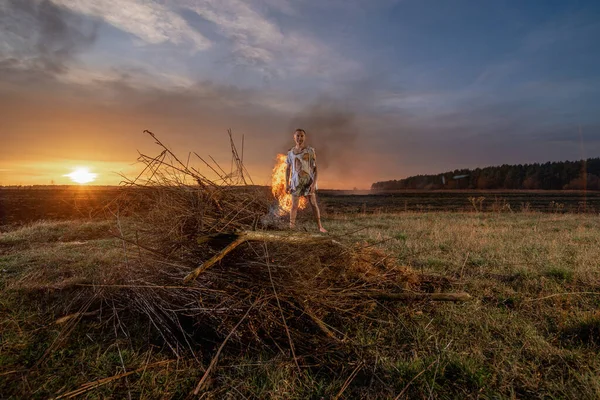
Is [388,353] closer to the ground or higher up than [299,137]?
closer to the ground

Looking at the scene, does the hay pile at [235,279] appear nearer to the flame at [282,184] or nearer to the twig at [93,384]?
the twig at [93,384]

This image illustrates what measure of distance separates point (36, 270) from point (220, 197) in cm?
370

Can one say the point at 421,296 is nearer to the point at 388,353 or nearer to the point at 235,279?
the point at 388,353

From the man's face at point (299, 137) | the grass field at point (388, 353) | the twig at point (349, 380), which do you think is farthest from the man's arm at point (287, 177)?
the twig at point (349, 380)

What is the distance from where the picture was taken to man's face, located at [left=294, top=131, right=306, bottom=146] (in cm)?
762

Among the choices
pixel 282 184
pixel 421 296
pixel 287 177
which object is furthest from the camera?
pixel 282 184

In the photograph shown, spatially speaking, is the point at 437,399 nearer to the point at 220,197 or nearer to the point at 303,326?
the point at 303,326

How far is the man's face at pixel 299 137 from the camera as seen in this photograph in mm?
7616

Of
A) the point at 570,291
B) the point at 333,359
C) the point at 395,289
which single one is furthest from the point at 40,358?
the point at 570,291

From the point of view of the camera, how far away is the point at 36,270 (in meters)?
5.21

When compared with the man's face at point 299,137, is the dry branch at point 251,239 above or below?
below

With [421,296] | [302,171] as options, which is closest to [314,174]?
[302,171]

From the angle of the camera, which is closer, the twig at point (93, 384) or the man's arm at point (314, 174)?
the twig at point (93, 384)

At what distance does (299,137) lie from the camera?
7.66 metres
